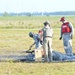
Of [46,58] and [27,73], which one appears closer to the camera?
[27,73]

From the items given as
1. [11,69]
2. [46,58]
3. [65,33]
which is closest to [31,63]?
[46,58]

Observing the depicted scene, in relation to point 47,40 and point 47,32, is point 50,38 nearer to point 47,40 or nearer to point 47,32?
point 47,40

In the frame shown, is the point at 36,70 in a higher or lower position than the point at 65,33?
lower

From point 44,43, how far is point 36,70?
7.44 feet

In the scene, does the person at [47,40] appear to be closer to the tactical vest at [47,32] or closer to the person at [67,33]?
the tactical vest at [47,32]

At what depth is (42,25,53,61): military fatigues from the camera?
1481 cm

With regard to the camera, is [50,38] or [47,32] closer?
[47,32]

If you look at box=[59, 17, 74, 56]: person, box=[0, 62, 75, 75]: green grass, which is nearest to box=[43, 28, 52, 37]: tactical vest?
box=[0, 62, 75, 75]: green grass

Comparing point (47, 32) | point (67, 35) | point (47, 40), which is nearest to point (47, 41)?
point (47, 40)

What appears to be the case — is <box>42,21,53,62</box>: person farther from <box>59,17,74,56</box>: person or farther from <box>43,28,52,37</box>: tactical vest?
<box>59,17,74,56</box>: person

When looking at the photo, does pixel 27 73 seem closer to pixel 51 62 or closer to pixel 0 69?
pixel 0 69

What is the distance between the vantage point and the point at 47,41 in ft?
49.0

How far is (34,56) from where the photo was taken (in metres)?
15.4

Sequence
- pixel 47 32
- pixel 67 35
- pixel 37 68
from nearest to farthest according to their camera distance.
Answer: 1. pixel 37 68
2. pixel 47 32
3. pixel 67 35
